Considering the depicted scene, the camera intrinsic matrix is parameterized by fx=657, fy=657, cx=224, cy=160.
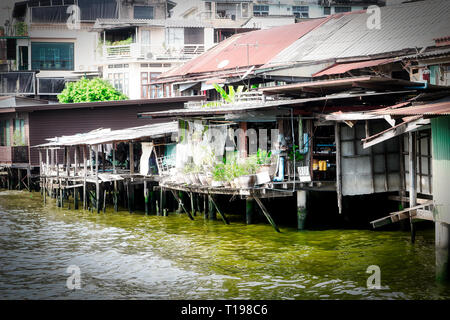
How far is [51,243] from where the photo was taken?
62.6 ft

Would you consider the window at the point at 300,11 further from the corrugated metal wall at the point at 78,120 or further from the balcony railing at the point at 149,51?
the corrugated metal wall at the point at 78,120

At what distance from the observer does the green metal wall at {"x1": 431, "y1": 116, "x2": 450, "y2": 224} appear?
39.7ft

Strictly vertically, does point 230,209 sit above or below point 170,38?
below

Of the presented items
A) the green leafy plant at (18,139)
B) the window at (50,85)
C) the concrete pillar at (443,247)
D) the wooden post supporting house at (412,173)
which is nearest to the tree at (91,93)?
the window at (50,85)

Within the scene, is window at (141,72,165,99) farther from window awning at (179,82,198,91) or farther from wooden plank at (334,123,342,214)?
wooden plank at (334,123,342,214)

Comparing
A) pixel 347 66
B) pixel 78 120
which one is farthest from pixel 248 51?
pixel 78 120

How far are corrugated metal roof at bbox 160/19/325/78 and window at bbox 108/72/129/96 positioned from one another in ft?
33.7

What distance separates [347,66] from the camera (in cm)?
2217

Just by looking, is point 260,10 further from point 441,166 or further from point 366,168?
point 441,166

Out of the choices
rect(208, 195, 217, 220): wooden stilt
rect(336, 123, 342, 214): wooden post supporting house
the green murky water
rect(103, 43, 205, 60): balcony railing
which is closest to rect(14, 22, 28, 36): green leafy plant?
rect(103, 43, 205, 60): balcony railing

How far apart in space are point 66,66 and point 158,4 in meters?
8.66
